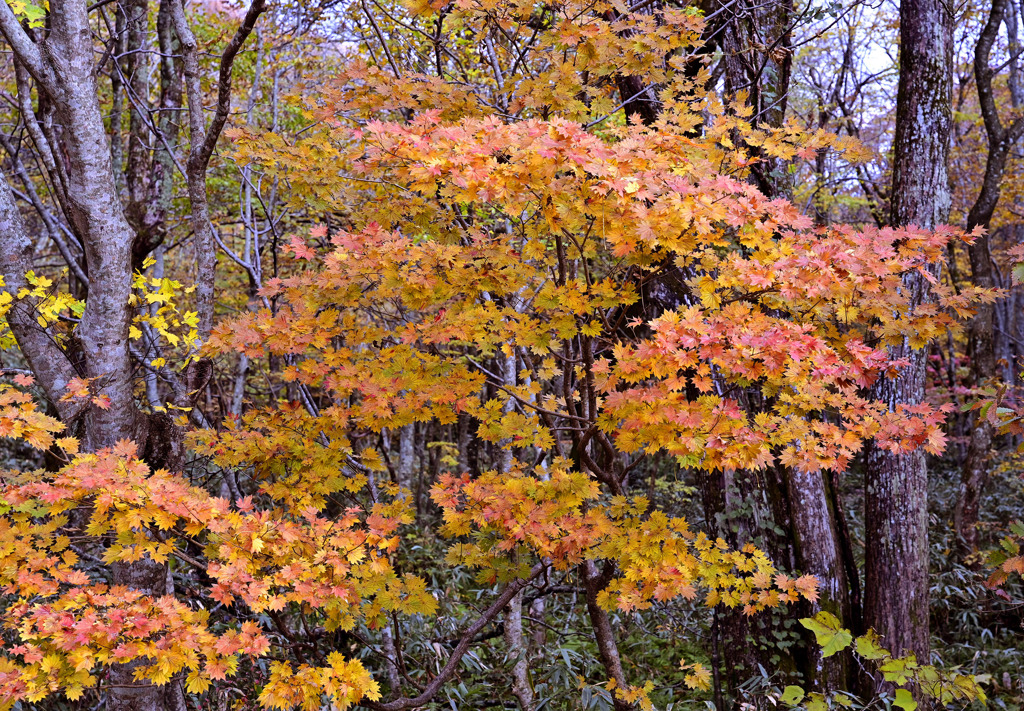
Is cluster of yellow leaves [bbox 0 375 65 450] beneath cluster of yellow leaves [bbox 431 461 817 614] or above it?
above

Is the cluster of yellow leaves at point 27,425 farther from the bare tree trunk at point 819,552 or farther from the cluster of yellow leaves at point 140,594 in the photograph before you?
the bare tree trunk at point 819,552

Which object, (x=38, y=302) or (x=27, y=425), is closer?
(x=27, y=425)

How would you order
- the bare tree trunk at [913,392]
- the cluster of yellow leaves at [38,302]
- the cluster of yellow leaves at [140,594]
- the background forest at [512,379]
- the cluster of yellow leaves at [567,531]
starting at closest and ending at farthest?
the cluster of yellow leaves at [140,594] < the background forest at [512,379] < the cluster of yellow leaves at [567,531] < the cluster of yellow leaves at [38,302] < the bare tree trunk at [913,392]

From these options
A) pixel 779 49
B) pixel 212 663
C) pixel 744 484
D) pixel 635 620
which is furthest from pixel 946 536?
pixel 212 663

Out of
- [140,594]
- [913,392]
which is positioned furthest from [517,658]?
[913,392]

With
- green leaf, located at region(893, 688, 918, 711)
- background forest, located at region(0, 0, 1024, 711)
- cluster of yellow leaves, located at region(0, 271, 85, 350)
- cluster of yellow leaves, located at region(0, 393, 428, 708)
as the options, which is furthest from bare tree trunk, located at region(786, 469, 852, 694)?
cluster of yellow leaves, located at region(0, 271, 85, 350)

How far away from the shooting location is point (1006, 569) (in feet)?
8.22

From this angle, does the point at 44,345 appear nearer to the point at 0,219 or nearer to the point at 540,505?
the point at 0,219

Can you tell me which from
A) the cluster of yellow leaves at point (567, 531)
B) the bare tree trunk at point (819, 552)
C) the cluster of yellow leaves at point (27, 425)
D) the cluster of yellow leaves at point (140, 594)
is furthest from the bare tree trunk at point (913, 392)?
the cluster of yellow leaves at point (27, 425)

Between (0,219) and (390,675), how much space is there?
13.8 ft

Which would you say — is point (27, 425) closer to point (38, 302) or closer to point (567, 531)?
point (38, 302)

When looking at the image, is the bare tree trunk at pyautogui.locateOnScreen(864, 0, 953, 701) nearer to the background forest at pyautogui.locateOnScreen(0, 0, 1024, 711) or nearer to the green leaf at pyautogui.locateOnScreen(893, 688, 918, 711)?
the background forest at pyautogui.locateOnScreen(0, 0, 1024, 711)

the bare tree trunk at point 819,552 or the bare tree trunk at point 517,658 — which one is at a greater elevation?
the bare tree trunk at point 819,552

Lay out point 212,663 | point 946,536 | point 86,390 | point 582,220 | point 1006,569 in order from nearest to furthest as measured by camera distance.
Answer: point 1006,569
point 212,663
point 582,220
point 86,390
point 946,536
